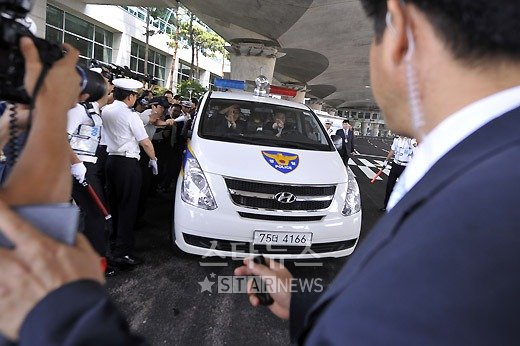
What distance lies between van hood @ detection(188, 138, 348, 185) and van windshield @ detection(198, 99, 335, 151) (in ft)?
0.59

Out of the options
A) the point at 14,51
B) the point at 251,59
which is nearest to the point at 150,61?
the point at 251,59

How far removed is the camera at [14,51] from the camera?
679 mm

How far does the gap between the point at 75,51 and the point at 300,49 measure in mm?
17226

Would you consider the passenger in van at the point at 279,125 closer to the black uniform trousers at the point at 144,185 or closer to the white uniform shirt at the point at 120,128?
the white uniform shirt at the point at 120,128

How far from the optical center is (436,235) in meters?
0.51

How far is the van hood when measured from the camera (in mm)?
3084

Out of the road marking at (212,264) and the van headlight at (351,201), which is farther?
the road marking at (212,264)

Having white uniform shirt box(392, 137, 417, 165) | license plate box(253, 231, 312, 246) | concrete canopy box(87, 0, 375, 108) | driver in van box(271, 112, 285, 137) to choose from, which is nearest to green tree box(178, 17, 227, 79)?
concrete canopy box(87, 0, 375, 108)

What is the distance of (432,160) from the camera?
68 centimetres

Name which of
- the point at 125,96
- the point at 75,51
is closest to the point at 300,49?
the point at 125,96

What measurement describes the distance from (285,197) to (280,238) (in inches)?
13.3

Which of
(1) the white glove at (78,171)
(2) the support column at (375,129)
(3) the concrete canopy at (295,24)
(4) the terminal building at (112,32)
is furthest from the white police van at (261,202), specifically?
(2) the support column at (375,129)

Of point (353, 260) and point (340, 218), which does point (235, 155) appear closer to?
point (340, 218)

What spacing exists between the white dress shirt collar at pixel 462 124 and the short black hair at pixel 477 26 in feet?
0.23
